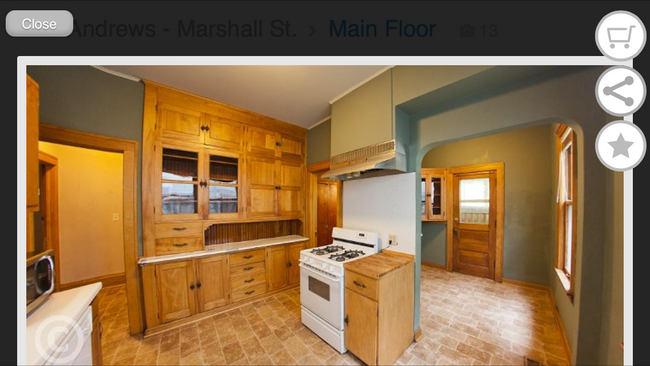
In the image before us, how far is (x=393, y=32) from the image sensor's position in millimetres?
806

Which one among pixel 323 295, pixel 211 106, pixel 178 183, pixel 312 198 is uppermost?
pixel 211 106

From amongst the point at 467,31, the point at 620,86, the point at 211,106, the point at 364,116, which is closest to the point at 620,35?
the point at 620,86

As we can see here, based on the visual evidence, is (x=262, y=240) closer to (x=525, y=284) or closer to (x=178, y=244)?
(x=178, y=244)

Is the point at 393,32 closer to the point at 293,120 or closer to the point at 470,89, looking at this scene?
the point at 470,89

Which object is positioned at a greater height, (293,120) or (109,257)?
(293,120)

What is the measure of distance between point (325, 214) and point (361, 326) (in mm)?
2554

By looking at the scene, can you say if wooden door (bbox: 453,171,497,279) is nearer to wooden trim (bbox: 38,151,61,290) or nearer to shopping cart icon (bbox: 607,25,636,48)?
shopping cart icon (bbox: 607,25,636,48)

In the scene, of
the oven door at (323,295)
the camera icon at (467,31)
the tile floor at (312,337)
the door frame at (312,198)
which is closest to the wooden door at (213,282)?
the tile floor at (312,337)

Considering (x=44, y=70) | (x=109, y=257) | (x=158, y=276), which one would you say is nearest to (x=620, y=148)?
(x=158, y=276)

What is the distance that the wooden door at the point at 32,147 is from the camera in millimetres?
957

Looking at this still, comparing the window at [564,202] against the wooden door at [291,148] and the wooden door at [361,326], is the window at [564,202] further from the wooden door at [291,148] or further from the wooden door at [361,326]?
the wooden door at [291,148]

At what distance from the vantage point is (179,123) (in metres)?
2.36

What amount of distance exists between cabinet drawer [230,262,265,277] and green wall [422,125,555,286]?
385cm

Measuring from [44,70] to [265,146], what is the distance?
6.75 feet
